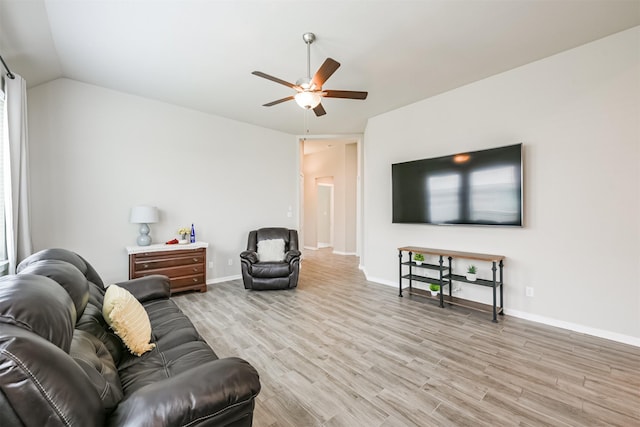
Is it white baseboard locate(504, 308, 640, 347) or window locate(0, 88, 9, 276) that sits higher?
window locate(0, 88, 9, 276)

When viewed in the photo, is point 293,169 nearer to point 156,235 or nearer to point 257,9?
point 156,235

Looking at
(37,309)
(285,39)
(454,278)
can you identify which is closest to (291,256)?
(454,278)

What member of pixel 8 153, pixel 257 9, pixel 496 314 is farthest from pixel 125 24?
pixel 496 314

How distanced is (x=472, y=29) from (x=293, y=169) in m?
4.23

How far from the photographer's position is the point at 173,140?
14.9ft

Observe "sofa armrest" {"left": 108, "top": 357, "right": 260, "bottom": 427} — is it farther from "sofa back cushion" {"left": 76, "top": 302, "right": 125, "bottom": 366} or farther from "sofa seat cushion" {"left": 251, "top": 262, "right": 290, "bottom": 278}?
"sofa seat cushion" {"left": 251, "top": 262, "right": 290, "bottom": 278}

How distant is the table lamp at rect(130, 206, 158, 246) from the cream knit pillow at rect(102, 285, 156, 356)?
255 centimetres

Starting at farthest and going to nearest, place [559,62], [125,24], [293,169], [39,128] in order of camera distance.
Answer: [293,169]
[39,128]
[559,62]
[125,24]

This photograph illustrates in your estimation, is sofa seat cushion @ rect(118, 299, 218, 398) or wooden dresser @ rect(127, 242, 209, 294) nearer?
sofa seat cushion @ rect(118, 299, 218, 398)

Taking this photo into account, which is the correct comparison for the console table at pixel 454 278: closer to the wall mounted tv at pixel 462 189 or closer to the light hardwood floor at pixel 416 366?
the light hardwood floor at pixel 416 366

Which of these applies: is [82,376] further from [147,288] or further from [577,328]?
[577,328]

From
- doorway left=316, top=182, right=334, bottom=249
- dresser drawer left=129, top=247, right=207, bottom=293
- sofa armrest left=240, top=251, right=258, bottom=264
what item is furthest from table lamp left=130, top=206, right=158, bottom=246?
doorway left=316, top=182, right=334, bottom=249

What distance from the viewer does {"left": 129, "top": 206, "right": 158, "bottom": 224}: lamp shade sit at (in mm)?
3945

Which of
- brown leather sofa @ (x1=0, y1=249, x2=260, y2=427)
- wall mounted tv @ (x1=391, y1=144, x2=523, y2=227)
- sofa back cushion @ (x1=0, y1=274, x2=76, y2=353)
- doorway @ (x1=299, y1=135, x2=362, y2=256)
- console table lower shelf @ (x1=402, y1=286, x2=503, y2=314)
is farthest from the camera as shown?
doorway @ (x1=299, y1=135, x2=362, y2=256)
